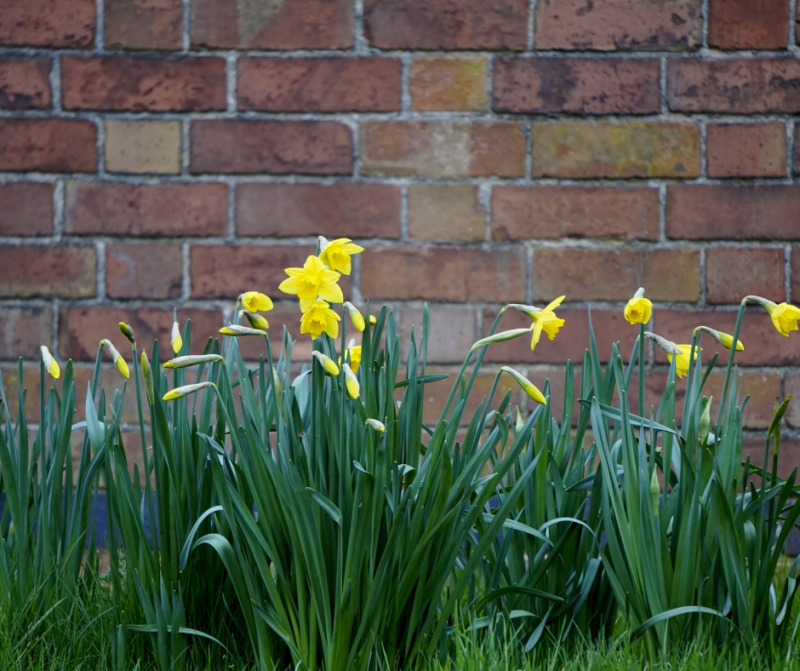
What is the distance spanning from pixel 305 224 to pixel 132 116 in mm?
A: 406

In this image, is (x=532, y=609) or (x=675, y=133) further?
(x=675, y=133)

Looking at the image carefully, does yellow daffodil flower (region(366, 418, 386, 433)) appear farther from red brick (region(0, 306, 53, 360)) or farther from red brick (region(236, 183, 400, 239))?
red brick (region(0, 306, 53, 360))

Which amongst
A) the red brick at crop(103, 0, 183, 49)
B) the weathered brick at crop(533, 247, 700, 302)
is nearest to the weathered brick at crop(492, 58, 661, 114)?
the weathered brick at crop(533, 247, 700, 302)

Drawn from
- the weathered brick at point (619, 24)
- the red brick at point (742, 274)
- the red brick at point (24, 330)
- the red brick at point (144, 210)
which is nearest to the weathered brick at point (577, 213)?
the red brick at point (742, 274)

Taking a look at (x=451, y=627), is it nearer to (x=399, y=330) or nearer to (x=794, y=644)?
(x=794, y=644)

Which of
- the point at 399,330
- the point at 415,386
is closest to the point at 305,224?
the point at 399,330

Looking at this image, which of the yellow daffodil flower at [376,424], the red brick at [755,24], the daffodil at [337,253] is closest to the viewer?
the yellow daffodil flower at [376,424]

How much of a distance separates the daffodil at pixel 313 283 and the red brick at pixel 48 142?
2.91 ft

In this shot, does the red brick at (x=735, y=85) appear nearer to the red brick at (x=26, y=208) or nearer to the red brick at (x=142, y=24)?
the red brick at (x=142, y=24)

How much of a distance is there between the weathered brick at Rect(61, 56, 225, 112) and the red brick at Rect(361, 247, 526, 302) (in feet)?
1.51

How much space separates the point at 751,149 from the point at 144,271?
1.23m

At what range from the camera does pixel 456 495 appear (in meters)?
0.85

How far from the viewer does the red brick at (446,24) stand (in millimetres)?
1483

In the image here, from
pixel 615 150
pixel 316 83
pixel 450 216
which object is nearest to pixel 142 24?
pixel 316 83
